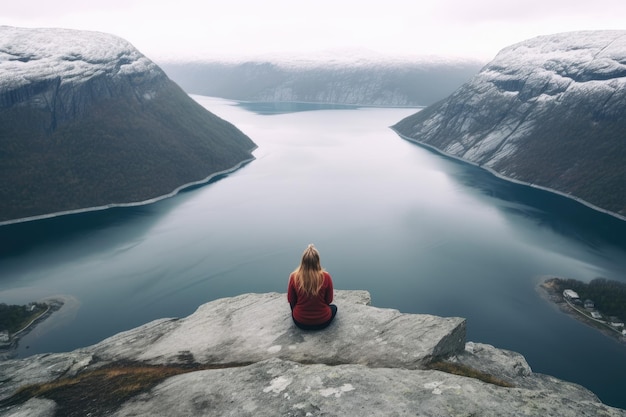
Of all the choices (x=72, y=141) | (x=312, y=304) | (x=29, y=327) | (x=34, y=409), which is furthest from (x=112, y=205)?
(x=312, y=304)

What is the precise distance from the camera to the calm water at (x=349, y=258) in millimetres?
69000

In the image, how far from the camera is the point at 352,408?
10266 millimetres

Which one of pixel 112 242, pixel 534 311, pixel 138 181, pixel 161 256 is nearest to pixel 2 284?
pixel 112 242

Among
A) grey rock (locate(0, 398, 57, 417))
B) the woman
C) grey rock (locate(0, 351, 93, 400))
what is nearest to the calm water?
grey rock (locate(0, 351, 93, 400))

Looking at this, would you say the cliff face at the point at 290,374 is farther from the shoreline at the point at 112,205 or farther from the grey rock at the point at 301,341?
the shoreline at the point at 112,205

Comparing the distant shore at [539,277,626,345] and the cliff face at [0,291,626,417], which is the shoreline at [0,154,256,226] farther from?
the distant shore at [539,277,626,345]

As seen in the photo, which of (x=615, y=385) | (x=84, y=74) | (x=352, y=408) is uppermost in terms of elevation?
(x=84, y=74)

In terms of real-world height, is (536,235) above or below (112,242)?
above

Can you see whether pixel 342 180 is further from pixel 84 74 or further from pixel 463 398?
pixel 463 398

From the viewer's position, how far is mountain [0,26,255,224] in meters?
137

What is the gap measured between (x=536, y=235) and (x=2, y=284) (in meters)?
145

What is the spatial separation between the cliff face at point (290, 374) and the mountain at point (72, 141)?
138 meters

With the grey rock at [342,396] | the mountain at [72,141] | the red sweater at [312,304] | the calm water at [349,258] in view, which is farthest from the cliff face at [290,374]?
the mountain at [72,141]

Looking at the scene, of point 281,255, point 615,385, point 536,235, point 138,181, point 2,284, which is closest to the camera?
point 615,385
